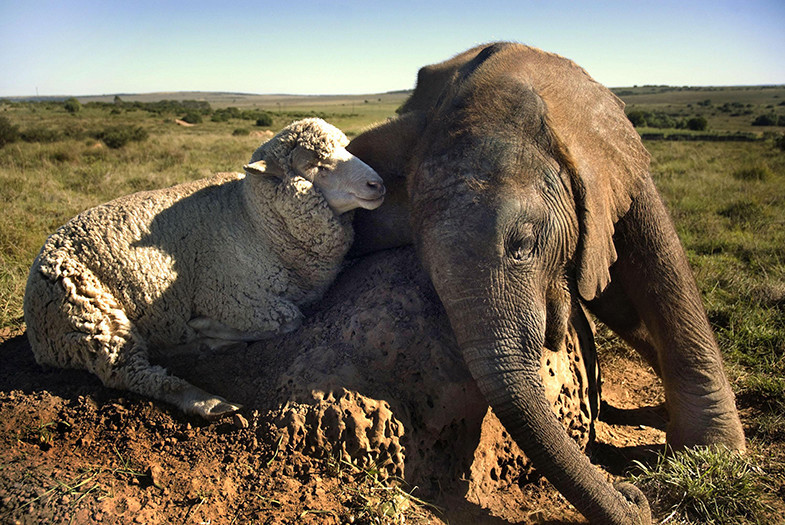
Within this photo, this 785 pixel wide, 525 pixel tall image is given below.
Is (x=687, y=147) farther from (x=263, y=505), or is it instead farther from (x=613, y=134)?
(x=263, y=505)

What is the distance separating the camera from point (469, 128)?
273cm

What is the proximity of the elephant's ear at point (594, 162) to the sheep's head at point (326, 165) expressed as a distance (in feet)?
3.60

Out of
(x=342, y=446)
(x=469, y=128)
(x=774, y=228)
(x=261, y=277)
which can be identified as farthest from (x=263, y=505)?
(x=774, y=228)

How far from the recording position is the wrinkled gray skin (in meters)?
2.56

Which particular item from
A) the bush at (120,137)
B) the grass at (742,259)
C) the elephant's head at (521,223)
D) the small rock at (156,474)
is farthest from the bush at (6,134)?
the elephant's head at (521,223)

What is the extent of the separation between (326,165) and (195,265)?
109 centimetres

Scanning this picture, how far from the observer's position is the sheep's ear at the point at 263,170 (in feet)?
10.9

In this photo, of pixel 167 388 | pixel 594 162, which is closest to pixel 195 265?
pixel 167 388

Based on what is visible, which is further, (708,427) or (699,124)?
(699,124)

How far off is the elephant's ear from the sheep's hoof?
6.40ft

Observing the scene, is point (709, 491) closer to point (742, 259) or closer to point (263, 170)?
point (263, 170)

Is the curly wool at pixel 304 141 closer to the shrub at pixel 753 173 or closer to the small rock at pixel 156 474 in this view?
the small rock at pixel 156 474

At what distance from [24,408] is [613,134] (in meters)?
3.63

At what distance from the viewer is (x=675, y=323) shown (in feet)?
11.0
